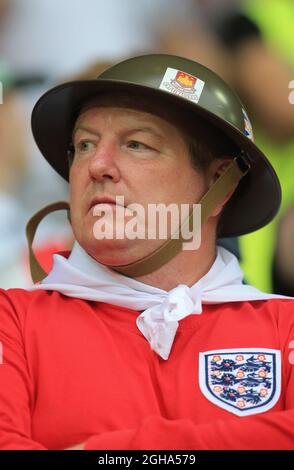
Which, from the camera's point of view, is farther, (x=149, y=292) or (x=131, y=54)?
(x=131, y=54)

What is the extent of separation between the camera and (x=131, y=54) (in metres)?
3.66

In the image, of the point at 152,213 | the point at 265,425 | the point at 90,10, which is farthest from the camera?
the point at 90,10

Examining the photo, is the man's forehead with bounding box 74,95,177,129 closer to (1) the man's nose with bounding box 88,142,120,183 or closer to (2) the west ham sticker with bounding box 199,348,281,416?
(1) the man's nose with bounding box 88,142,120,183

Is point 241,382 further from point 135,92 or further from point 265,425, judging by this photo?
point 135,92

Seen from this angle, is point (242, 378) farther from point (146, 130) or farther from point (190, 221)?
A: point (146, 130)

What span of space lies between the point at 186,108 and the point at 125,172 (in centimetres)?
24

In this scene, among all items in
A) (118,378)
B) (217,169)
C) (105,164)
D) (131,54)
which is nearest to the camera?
(118,378)

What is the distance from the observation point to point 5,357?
213 cm

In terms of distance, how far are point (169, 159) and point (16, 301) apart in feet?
1.69

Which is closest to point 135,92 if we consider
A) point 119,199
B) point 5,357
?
point 119,199

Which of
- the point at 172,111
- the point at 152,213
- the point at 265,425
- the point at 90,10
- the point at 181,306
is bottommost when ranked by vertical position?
the point at 265,425

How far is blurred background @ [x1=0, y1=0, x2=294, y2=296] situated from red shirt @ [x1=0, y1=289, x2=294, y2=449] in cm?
120

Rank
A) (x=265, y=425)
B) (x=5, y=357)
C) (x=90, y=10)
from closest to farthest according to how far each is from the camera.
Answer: (x=265, y=425), (x=5, y=357), (x=90, y=10)

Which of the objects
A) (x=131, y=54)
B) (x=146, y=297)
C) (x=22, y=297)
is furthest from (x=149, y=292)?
(x=131, y=54)
